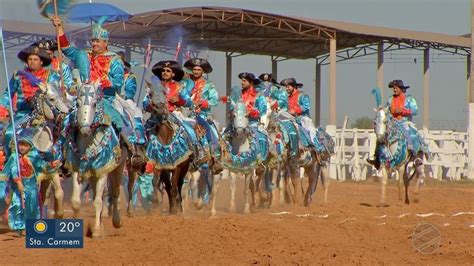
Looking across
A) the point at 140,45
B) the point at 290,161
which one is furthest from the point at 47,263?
the point at 140,45

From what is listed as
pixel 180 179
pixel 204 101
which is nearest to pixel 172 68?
pixel 204 101

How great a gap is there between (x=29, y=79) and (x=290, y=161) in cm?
1000

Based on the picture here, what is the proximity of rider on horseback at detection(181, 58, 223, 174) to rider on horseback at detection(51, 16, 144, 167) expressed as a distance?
315cm

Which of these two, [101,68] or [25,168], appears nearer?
[25,168]

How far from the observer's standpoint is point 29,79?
15.0 meters

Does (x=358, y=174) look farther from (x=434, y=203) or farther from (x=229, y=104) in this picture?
(x=229, y=104)

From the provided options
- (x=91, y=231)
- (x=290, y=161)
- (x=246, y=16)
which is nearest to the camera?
(x=91, y=231)

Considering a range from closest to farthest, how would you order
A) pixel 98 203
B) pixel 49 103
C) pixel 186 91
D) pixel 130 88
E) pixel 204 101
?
pixel 98 203
pixel 49 103
pixel 130 88
pixel 186 91
pixel 204 101

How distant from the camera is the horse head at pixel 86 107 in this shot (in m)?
13.9

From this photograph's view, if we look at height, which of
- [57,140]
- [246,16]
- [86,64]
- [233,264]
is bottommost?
[233,264]

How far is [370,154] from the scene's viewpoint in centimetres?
3559

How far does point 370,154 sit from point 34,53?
21535mm

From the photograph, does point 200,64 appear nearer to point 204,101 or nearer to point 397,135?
point 204,101

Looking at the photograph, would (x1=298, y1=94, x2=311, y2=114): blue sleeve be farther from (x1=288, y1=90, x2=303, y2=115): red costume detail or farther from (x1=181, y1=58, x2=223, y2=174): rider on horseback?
(x1=181, y1=58, x2=223, y2=174): rider on horseback
